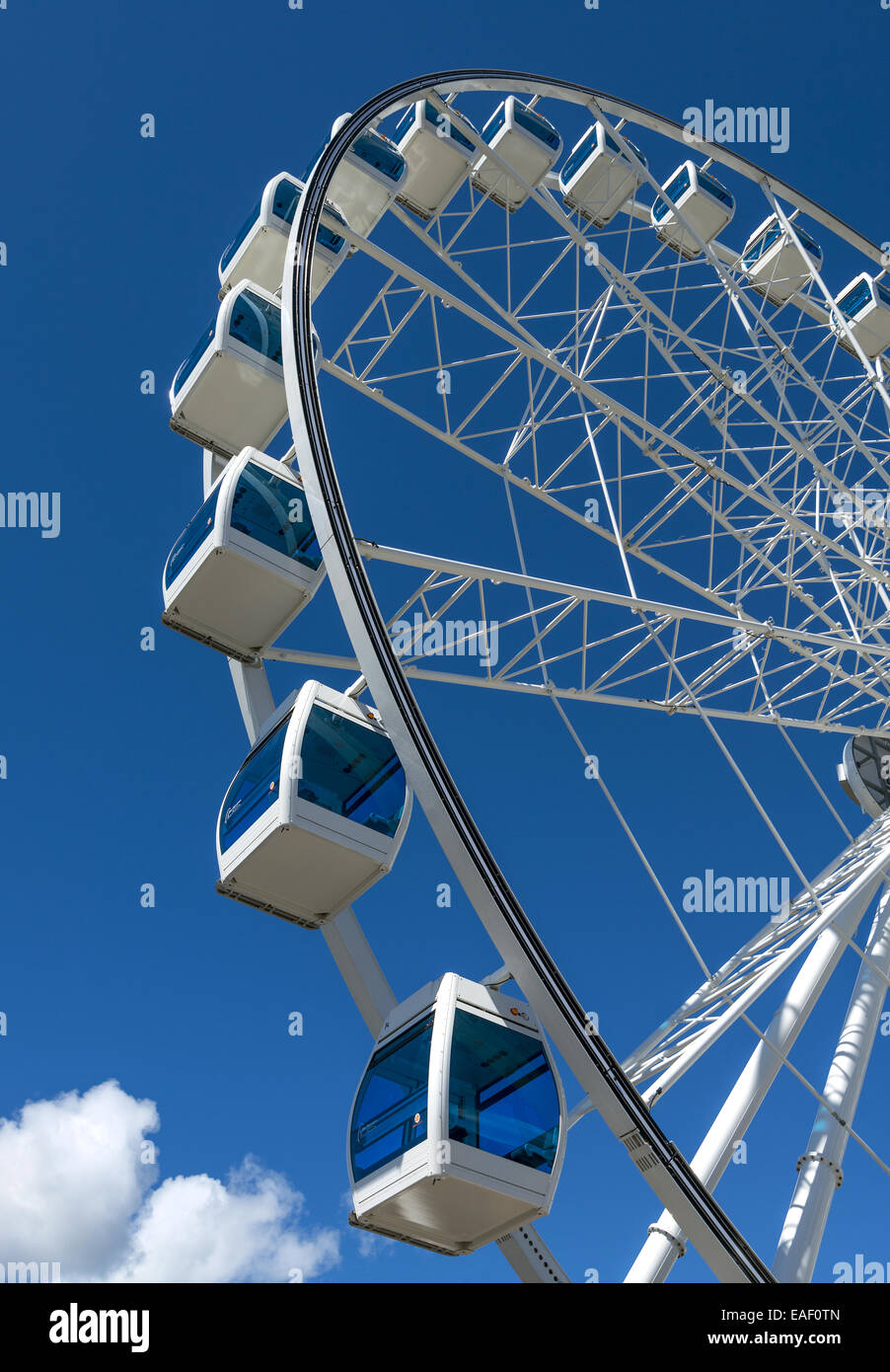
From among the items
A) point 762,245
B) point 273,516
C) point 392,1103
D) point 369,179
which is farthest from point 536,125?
point 392,1103

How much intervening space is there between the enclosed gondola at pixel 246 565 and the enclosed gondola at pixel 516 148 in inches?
290

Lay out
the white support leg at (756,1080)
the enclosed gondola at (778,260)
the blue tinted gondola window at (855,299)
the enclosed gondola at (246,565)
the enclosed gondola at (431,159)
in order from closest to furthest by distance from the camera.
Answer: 1. the white support leg at (756,1080)
2. the enclosed gondola at (246,565)
3. the enclosed gondola at (431,159)
4. the enclosed gondola at (778,260)
5. the blue tinted gondola window at (855,299)

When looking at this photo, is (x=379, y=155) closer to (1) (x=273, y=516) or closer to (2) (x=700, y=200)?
(1) (x=273, y=516)

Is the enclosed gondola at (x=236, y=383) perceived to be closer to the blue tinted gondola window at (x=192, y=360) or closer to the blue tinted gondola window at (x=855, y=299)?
the blue tinted gondola window at (x=192, y=360)

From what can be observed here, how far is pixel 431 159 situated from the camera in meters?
14.1

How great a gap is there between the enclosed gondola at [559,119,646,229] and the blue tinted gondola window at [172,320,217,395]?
7198 millimetres

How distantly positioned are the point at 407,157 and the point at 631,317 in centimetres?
341

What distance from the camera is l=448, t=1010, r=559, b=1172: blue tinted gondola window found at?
234 inches

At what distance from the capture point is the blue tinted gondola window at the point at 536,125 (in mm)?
14711

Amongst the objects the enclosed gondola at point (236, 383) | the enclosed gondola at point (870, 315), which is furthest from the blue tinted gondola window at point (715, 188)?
the enclosed gondola at point (236, 383)

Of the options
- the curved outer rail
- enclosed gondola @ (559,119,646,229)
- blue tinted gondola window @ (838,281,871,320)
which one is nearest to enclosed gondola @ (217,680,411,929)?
the curved outer rail
